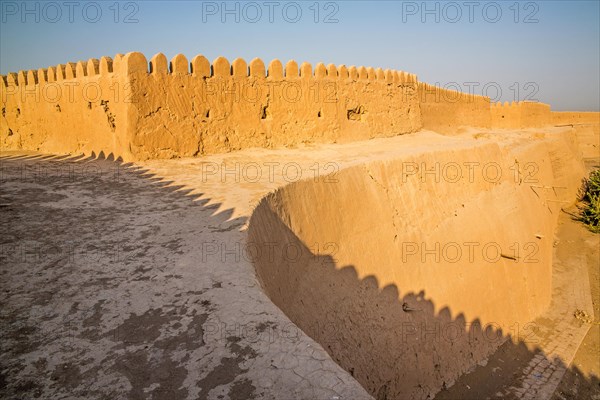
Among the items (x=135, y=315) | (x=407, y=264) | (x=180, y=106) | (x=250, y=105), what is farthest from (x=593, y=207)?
(x=135, y=315)

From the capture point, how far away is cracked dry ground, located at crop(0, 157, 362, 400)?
1859 mm

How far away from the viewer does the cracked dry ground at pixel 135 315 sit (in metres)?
1.86

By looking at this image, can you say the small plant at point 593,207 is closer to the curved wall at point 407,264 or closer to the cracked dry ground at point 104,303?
the curved wall at point 407,264

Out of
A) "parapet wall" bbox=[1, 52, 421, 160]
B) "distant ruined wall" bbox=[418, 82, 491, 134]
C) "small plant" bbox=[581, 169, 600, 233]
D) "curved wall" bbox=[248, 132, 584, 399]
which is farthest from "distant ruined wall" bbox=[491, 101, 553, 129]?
"parapet wall" bbox=[1, 52, 421, 160]

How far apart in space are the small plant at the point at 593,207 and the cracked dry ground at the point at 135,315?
1475cm

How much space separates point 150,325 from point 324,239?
3.74 m

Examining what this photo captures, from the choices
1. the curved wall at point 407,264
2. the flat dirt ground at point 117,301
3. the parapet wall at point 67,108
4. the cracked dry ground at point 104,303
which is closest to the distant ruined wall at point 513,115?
the curved wall at point 407,264

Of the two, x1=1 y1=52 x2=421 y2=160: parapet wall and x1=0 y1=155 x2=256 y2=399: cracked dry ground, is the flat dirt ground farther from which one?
x1=1 y1=52 x2=421 y2=160: parapet wall

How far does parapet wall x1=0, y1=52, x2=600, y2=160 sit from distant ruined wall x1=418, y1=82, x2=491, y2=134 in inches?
117

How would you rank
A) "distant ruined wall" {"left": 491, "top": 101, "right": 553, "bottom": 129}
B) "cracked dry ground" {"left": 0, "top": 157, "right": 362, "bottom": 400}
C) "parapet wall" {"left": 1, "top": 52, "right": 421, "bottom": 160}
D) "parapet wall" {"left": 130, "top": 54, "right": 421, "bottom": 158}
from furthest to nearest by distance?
"distant ruined wall" {"left": 491, "top": 101, "right": 553, "bottom": 129} < "parapet wall" {"left": 130, "top": 54, "right": 421, "bottom": 158} < "parapet wall" {"left": 1, "top": 52, "right": 421, "bottom": 160} < "cracked dry ground" {"left": 0, "top": 157, "right": 362, "bottom": 400}

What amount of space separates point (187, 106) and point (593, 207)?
14.8 m

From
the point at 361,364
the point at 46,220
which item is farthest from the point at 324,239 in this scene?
the point at 46,220

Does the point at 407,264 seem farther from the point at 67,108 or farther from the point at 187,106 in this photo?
the point at 67,108

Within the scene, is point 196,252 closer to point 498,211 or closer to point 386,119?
point 498,211
